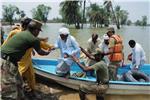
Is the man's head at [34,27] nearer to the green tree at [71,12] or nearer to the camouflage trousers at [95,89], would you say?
the camouflage trousers at [95,89]

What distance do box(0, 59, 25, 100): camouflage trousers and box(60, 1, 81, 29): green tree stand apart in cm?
4197

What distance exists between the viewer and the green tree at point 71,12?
49612 mm

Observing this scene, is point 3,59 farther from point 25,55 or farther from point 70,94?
point 70,94

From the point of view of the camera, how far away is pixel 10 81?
5.80 meters

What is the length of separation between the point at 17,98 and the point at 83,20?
1917 inches

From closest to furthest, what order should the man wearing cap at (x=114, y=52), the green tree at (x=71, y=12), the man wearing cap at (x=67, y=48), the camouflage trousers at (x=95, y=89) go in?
the camouflage trousers at (x=95, y=89) < the man wearing cap at (x=67, y=48) < the man wearing cap at (x=114, y=52) < the green tree at (x=71, y=12)

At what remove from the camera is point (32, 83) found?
683 centimetres

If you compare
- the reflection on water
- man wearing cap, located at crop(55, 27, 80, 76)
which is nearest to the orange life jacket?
man wearing cap, located at crop(55, 27, 80, 76)

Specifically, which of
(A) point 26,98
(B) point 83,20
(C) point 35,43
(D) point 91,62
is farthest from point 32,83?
(B) point 83,20

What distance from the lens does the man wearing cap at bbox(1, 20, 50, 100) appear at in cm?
577

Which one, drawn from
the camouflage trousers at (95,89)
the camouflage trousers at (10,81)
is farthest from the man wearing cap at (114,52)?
the camouflage trousers at (10,81)

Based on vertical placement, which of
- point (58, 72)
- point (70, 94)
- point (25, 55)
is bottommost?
point (70, 94)

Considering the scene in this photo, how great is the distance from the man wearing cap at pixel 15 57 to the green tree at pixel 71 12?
41.9 m

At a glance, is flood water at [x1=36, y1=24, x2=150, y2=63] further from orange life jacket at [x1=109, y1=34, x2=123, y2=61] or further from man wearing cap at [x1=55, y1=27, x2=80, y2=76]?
man wearing cap at [x1=55, y1=27, x2=80, y2=76]
